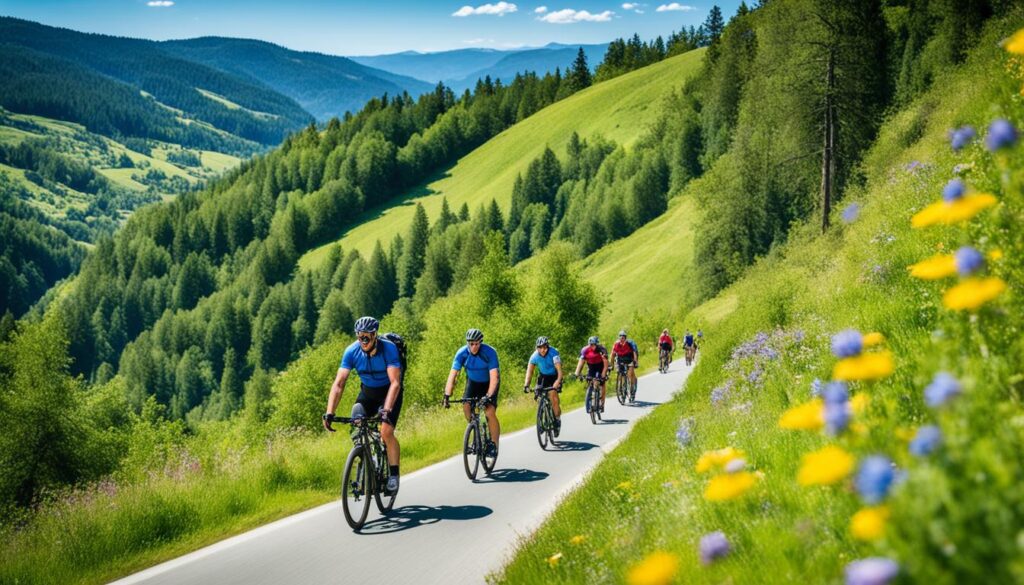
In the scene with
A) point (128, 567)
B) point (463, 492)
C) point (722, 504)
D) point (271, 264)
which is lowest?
point (271, 264)

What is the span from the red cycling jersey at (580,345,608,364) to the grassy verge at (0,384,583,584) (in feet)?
22.6

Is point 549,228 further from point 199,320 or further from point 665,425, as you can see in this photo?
point 665,425

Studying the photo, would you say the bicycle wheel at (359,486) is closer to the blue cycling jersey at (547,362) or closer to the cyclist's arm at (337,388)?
the cyclist's arm at (337,388)

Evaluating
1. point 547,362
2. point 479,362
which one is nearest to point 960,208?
point 479,362

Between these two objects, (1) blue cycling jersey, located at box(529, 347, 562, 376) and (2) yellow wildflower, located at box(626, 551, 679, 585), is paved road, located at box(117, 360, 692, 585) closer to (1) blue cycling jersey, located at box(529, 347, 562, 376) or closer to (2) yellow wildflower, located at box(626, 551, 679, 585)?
(1) blue cycling jersey, located at box(529, 347, 562, 376)

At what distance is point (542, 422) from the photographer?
14.9 meters

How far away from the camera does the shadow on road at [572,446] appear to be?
578 inches

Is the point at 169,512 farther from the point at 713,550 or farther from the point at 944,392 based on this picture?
the point at 944,392

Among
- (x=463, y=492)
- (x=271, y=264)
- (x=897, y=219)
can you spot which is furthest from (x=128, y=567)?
(x=271, y=264)

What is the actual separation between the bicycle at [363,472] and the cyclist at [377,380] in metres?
0.12

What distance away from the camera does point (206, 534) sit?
8.84 m

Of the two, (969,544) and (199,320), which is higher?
(969,544)

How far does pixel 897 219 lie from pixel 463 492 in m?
8.85

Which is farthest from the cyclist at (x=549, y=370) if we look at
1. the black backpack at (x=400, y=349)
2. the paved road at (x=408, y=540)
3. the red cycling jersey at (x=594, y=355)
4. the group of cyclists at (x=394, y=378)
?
the black backpack at (x=400, y=349)
